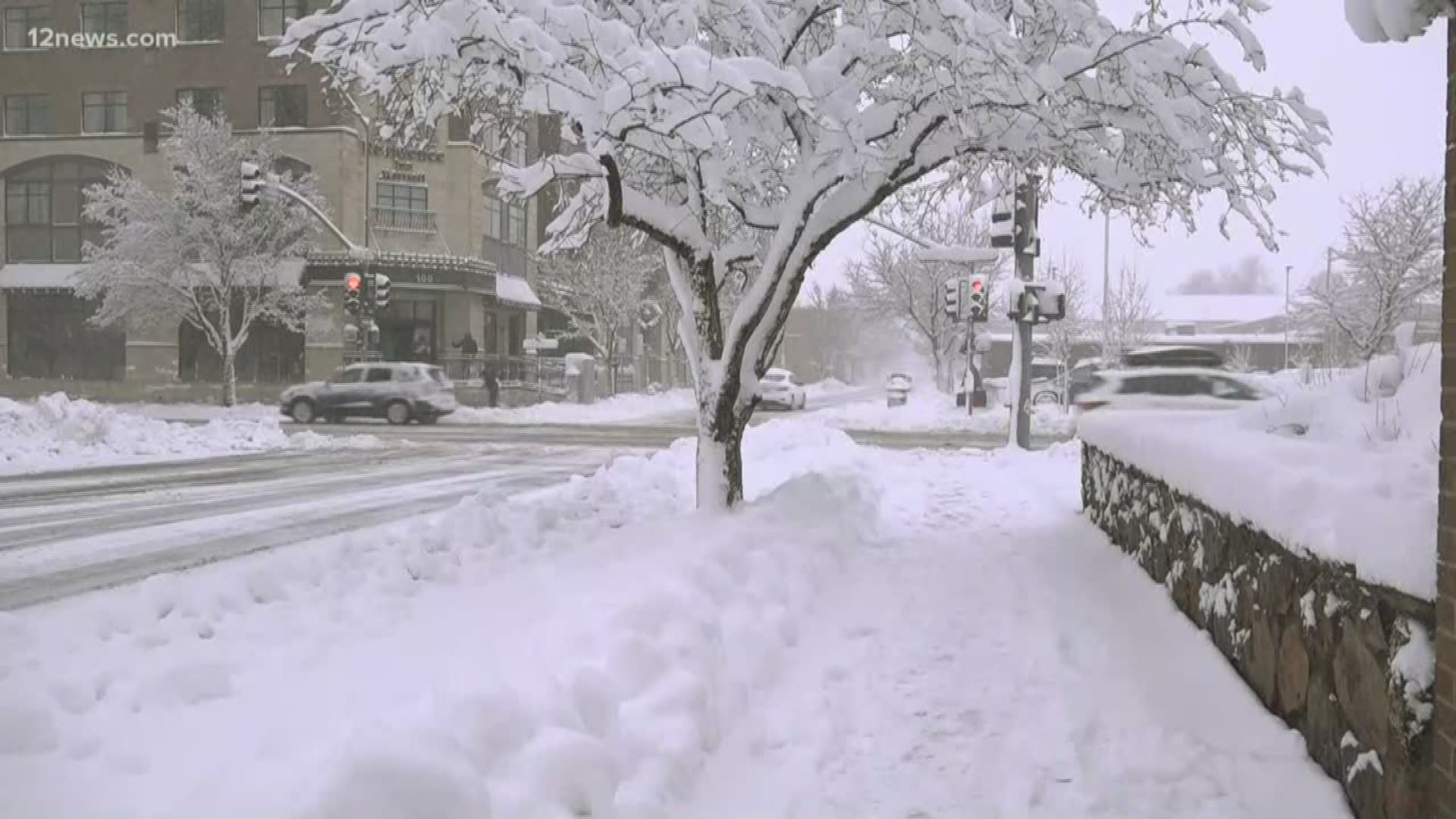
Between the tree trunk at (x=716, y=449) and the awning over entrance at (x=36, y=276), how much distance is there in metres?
38.1

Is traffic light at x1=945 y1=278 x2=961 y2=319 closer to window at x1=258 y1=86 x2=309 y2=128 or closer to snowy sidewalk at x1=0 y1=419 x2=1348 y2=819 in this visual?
snowy sidewalk at x1=0 y1=419 x2=1348 y2=819

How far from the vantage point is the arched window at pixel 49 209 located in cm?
3891

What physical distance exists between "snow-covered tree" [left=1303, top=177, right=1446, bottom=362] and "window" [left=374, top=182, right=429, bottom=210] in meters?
31.3

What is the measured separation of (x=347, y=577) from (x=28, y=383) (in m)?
39.4

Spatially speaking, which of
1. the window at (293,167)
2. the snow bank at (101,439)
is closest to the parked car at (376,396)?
the snow bank at (101,439)

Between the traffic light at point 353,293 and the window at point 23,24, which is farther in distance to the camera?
the window at point 23,24

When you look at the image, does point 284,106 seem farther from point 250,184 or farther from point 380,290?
point 250,184

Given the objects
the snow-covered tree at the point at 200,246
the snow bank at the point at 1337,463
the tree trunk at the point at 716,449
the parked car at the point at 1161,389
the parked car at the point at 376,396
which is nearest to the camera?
the snow bank at the point at 1337,463

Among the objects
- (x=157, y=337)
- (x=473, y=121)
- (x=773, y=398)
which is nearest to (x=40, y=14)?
(x=157, y=337)

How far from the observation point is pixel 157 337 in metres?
Result: 38.2

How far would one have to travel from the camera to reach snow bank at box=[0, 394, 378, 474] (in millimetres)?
16625

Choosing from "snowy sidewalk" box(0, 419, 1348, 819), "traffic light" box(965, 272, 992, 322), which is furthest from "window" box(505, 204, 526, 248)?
"snowy sidewalk" box(0, 419, 1348, 819)

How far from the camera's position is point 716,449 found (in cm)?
852

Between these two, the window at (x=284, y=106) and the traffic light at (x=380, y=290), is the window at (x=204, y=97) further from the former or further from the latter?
the traffic light at (x=380, y=290)
